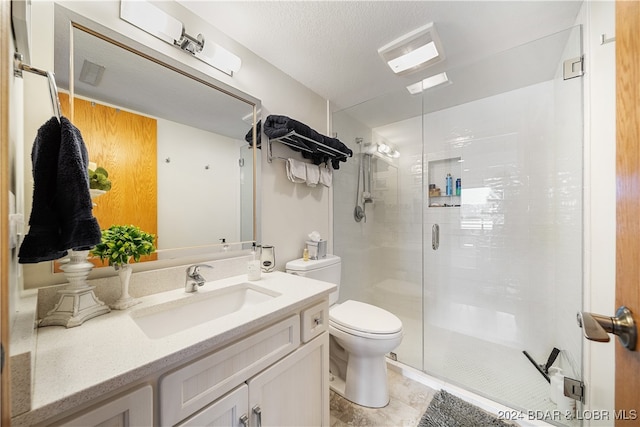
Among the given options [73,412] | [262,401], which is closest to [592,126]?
[262,401]

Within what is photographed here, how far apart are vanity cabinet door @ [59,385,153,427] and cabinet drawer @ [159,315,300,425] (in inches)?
1.3

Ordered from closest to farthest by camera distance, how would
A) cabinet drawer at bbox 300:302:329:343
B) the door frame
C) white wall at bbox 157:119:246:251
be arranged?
the door frame < cabinet drawer at bbox 300:302:329:343 < white wall at bbox 157:119:246:251

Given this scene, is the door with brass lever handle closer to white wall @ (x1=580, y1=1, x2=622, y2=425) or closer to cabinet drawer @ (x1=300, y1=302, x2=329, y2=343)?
cabinet drawer @ (x1=300, y1=302, x2=329, y2=343)

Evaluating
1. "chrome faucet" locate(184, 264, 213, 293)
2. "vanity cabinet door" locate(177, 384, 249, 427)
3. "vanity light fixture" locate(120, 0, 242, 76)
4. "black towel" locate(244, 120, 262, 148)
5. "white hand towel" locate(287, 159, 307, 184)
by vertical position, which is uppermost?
"vanity light fixture" locate(120, 0, 242, 76)

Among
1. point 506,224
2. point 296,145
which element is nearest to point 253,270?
point 296,145

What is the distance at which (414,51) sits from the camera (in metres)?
1.49

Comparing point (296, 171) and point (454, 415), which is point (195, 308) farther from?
point (454, 415)

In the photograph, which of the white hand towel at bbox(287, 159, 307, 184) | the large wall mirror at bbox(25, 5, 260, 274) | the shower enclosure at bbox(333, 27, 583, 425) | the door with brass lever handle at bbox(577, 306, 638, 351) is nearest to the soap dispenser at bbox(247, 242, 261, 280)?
the large wall mirror at bbox(25, 5, 260, 274)

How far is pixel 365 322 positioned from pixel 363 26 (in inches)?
69.0

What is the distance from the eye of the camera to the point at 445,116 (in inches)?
89.0

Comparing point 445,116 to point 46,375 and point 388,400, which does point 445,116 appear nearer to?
point 388,400

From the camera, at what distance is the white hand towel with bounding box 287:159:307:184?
67.1 inches

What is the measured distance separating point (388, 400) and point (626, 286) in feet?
4.77

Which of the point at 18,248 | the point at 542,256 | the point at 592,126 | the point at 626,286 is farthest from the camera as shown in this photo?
the point at 542,256
